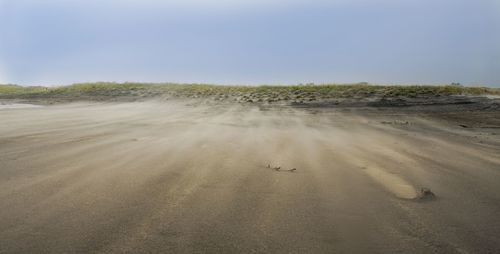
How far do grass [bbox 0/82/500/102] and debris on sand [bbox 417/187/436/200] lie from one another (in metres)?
11.9

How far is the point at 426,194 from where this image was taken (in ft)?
10.8

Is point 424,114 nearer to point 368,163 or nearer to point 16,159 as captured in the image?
point 368,163

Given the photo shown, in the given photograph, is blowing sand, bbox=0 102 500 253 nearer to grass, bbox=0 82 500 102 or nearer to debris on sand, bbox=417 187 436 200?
debris on sand, bbox=417 187 436 200

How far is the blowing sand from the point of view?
2.37 meters

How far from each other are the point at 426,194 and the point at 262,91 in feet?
49.9

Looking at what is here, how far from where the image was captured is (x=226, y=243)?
7.68 ft

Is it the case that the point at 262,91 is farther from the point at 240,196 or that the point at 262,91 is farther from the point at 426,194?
the point at 240,196

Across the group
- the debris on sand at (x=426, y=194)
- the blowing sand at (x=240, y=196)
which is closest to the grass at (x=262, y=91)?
the blowing sand at (x=240, y=196)

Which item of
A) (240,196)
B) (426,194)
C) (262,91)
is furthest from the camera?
(262,91)

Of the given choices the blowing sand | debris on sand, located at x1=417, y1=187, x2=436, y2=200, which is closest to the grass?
the blowing sand

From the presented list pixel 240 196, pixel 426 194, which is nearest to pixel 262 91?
pixel 426 194

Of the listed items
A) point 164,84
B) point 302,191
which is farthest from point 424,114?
point 164,84

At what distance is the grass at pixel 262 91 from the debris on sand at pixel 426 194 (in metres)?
11.9

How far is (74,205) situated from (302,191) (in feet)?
5.10
